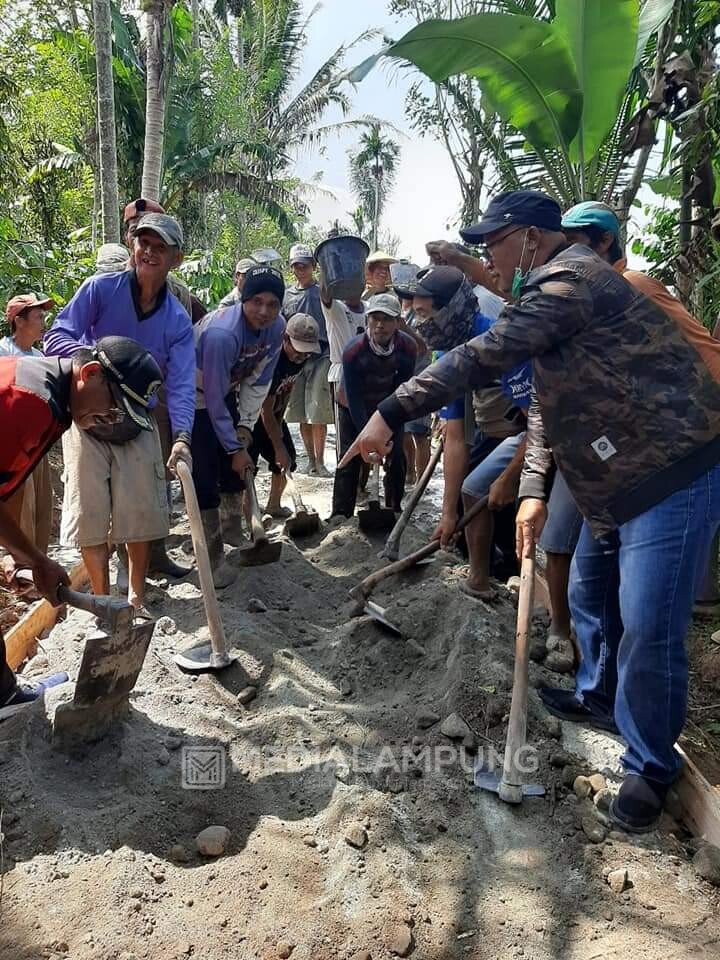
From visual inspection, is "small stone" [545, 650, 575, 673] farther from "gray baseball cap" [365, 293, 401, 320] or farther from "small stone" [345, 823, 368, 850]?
"gray baseball cap" [365, 293, 401, 320]

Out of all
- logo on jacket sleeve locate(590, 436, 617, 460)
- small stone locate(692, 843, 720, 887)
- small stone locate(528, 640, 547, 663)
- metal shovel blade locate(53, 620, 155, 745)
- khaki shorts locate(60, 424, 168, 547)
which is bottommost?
small stone locate(692, 843, 720, 887)

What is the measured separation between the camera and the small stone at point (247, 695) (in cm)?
307

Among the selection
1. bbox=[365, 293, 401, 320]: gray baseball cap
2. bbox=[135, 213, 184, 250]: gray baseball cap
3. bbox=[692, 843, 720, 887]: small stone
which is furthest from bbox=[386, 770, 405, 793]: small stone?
bbox=[365, 293, 401, 320]: gray baseball cap

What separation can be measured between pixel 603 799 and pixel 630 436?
1.22 m

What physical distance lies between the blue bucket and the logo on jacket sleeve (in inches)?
129

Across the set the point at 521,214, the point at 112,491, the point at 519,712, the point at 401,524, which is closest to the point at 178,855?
the point at 519,712

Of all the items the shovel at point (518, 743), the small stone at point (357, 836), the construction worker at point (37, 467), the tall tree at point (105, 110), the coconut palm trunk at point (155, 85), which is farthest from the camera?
the coconut palm trunk at point (155, 85)

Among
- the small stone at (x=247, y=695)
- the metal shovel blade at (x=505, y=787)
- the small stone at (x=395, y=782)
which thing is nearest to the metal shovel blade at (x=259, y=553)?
the small stone at (x=247, y=695)

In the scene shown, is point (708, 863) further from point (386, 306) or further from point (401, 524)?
point (386, 306)

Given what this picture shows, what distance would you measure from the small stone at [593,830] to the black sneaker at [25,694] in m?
1.92

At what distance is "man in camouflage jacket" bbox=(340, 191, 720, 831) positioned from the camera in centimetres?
216

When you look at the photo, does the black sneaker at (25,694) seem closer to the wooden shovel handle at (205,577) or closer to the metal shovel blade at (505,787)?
the wooden shovel handle at (205,577)

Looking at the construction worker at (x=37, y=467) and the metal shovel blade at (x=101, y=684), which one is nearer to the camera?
the metal shovel blade at (x=101, y=684)

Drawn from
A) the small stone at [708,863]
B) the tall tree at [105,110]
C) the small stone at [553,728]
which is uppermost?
the tall tree at [105,110]
